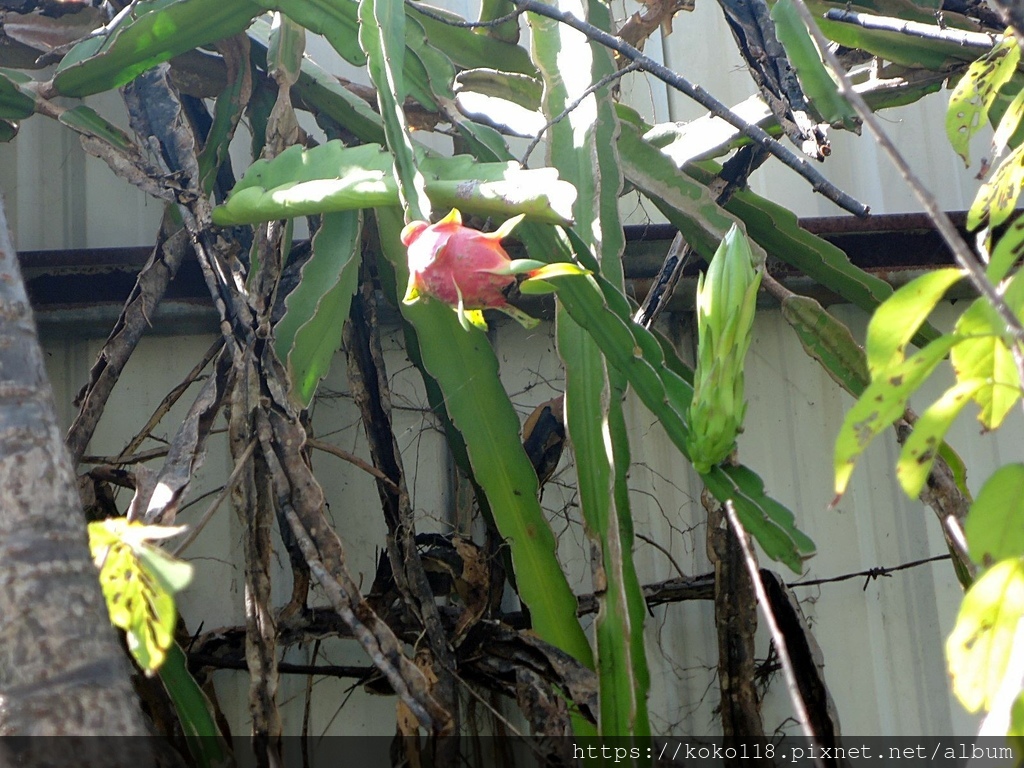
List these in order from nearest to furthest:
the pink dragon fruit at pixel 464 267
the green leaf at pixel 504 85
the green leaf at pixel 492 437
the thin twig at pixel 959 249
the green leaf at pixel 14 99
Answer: the thin twig at pixel 959 249 < the pink dragon fruit at pixel 464 267 < the green leaf at pixel 492 437 < the green leaf at pixel 14 99 < the green leaf at pixel 504 85

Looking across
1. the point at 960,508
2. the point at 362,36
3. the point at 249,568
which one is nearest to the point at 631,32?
the point at 362,36

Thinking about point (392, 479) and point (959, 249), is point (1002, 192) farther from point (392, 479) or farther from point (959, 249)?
point (392, 479)

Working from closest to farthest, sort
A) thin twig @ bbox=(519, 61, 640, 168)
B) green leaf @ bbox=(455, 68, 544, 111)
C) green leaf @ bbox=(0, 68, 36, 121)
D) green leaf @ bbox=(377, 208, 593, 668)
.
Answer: thin twig @ bbox=(519, 61, 640, 168) < green leaf @ bbox=(377, 208, 593, 668) < green leaf @ bbox=(0, 68, 36, 121) < green leaf @ bbox=(455, 68, 544, 111)

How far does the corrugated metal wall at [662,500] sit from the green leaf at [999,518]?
0.85m

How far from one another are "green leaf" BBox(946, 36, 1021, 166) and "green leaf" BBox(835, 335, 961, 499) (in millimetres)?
348

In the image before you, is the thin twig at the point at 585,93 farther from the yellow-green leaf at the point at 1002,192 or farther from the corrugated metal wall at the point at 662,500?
the corrugated metal wall at the point at 662,500

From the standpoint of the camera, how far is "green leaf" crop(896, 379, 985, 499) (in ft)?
1.86

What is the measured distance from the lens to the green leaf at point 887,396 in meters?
0.57

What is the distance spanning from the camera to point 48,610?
2.09 ft

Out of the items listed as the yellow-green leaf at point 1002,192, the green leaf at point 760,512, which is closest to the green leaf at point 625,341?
the green leaf at point 760,512

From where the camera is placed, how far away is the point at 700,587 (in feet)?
4.68

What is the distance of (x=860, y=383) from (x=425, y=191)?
0.56 meters

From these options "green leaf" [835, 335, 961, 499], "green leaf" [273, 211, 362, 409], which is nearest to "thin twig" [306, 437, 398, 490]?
"green leaf" [273, 211, 362, 409]

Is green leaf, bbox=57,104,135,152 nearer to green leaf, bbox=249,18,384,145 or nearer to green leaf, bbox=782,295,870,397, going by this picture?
green leaf, bbox=249,18,384,145
